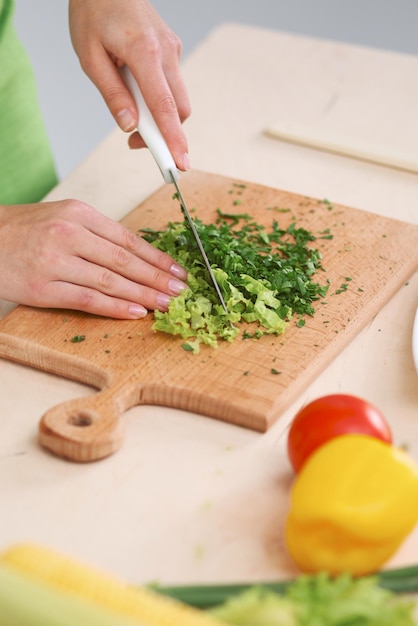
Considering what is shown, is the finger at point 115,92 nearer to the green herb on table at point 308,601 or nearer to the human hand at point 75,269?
the human hand at point 75,269

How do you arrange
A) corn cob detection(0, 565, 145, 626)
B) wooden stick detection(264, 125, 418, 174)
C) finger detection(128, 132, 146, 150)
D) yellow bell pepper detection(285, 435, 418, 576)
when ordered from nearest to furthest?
1. corn cob detection(0, 565, 145, 626)
2. yellow bell pepper detection(285, 435, 418, 576)
3. finger detection(128, 132, 146, 150)
4. wooden stick detection(264, 125, 418, 174)

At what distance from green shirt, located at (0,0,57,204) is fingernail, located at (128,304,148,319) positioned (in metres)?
0.66

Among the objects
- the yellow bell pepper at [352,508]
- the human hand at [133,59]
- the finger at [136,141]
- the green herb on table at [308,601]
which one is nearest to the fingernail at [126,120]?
the human hand at [133,59]

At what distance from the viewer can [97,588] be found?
35.3 inches

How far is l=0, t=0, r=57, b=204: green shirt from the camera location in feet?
6.72

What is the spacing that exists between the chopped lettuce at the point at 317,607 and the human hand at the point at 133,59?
911mm

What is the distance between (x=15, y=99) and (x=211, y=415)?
3.45ft

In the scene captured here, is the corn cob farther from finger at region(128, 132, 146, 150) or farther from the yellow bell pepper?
finger at region(128, 132, 146, 150)

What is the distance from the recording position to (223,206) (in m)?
1.91

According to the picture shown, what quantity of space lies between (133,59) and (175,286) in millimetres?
446

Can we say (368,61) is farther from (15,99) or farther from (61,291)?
(61,291)

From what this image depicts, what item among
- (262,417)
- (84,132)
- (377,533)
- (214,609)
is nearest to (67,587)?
(214,609)

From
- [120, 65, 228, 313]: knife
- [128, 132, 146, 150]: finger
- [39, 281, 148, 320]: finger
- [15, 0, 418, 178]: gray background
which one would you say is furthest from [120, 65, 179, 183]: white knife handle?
[15, 0, 418, 178]: gray background

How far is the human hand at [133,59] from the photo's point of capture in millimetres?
1668
